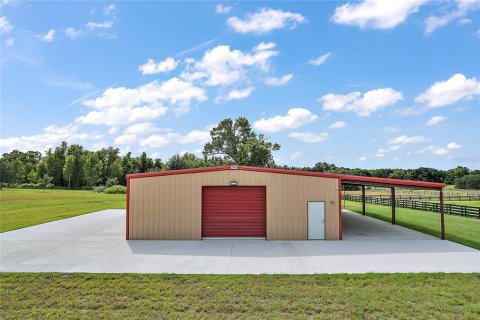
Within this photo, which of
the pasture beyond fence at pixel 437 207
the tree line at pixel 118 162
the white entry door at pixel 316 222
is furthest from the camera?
the tree line at pixel 118 162

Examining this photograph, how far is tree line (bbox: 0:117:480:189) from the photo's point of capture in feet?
203

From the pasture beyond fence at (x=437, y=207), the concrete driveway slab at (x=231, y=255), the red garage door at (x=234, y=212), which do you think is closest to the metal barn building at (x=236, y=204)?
the red garage door at (x=234, y=212)

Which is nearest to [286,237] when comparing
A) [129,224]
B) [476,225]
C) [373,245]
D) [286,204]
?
[286,204]

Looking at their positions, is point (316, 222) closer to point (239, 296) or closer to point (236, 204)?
point (236, 204)

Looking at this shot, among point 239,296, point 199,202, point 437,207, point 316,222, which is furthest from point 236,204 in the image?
point 437,207

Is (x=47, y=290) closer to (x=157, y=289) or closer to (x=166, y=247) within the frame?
(x=157, y=289)

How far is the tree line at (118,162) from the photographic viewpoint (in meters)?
61.9

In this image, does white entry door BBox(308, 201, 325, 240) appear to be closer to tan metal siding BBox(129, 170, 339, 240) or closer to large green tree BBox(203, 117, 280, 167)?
tan metal siding BBox(129, 170, 339, 240)

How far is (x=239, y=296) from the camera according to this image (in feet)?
23.1

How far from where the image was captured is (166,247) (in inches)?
479

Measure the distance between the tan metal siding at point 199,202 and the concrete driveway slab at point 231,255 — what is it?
27.0 inches

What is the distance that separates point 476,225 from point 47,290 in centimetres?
1988

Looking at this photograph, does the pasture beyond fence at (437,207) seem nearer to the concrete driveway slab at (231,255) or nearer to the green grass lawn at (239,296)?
the concrete driveway slab at (231,255)

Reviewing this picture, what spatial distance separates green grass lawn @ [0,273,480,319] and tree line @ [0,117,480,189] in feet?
158
